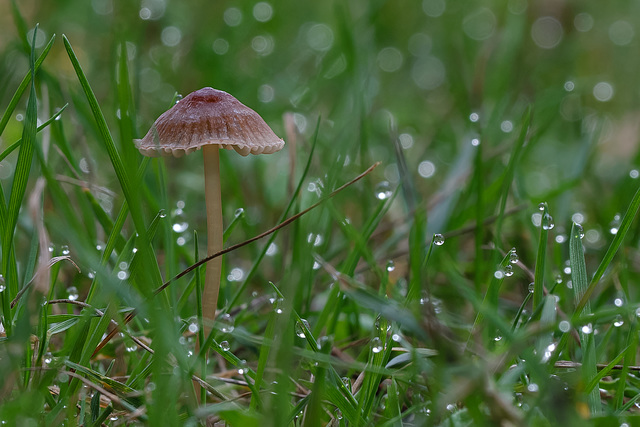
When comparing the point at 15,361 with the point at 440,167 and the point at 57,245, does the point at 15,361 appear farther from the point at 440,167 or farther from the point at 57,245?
the point at 440,167

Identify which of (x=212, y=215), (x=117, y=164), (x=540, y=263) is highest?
(x=117, y=164)

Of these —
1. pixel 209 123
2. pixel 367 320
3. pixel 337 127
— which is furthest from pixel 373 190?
pixel 209 123

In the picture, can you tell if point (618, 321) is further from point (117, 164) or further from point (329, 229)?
point (117, 164)

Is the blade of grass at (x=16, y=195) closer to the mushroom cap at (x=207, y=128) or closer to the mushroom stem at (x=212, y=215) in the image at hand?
the mushroom cap at (x=207, y=128)

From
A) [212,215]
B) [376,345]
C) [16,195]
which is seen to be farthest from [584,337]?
[16,195]

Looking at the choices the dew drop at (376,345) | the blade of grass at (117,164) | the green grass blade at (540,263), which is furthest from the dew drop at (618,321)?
the blade of grass at (117,164)

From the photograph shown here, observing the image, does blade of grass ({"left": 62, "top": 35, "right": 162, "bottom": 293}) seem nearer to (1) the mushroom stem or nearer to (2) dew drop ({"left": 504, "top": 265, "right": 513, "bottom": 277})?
(1) the mushroom stem

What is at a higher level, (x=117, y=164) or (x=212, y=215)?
(x=117, y=164)
